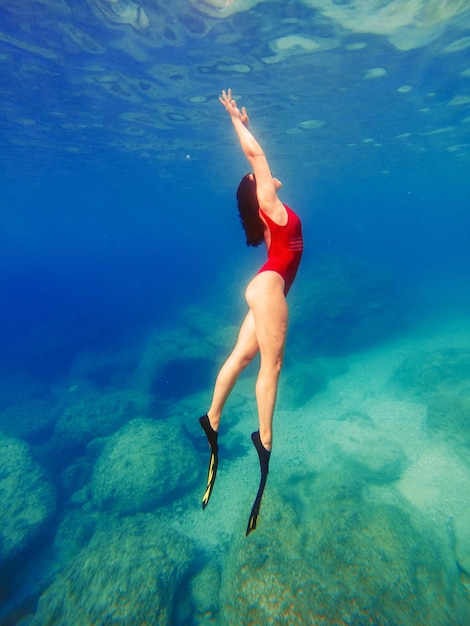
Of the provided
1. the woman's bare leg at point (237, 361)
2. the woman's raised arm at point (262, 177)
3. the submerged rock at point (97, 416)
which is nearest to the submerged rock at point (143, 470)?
the submerged rock at point (97, 416)

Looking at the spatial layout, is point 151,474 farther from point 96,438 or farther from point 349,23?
point 349,23

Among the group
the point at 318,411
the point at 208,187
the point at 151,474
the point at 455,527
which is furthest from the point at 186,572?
the point at 208,187

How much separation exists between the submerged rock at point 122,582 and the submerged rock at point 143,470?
1.71 m

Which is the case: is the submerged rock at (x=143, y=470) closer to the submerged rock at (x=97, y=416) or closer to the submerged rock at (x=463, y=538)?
the submerged rock at (x=97, y=416)

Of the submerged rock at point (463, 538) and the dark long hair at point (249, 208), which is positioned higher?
the dark long hair at point (249, 208)

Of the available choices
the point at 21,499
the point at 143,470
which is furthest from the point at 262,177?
the point at 21,499

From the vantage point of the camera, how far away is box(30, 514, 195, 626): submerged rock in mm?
5980

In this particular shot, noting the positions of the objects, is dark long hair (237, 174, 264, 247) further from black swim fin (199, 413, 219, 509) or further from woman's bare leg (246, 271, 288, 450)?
black swim fin (199, 413, 219, 509)

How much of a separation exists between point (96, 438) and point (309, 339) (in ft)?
39.2

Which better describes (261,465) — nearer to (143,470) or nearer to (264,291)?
(264,291)

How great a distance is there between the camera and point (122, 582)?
636 centimetres

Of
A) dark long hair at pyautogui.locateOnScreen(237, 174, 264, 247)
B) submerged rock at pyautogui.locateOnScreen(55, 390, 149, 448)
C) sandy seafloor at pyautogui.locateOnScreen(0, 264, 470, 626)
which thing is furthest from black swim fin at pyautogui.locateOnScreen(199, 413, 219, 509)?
submerged rock at pyautogui.locateOnScreen(55, 390, 149, 448)

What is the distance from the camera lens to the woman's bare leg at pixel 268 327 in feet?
11.8

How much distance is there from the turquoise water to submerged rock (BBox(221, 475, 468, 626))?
0.11 feet
